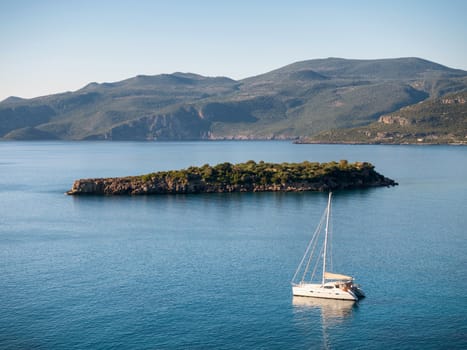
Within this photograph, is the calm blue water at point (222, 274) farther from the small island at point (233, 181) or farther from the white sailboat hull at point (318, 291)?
the small island at point (233, 181)

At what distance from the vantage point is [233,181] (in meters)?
112

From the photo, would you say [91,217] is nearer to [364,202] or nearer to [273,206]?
[273,206]

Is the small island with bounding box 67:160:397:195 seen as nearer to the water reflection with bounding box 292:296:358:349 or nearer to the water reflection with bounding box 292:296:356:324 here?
the water reflection with bounding box 292:296:356:324

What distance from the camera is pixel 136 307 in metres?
48.1

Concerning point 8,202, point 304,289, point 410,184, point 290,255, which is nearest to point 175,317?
point 304,289

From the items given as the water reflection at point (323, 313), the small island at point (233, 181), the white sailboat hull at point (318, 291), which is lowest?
the water reflection at point (323, 313)

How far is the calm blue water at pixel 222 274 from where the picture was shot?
43.2 meters

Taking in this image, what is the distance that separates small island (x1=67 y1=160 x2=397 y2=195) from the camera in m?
109

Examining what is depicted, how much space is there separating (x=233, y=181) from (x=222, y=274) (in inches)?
2243

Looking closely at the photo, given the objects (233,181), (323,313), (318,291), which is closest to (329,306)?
(323,313)

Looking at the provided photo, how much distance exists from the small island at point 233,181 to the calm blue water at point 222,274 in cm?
1080

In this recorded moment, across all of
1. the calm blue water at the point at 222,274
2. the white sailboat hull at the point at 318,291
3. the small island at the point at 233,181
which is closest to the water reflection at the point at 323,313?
the calm blue water at the point at 222,274

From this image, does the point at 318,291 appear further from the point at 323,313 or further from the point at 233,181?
the point at 233,181

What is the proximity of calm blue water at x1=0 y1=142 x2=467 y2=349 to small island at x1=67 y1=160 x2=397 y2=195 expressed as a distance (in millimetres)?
10797
